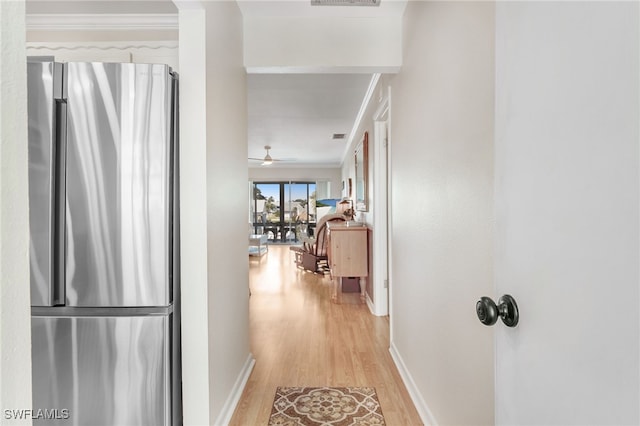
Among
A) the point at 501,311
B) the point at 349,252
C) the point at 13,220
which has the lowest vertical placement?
the point at 349,252

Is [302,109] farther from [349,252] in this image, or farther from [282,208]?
[282,208]

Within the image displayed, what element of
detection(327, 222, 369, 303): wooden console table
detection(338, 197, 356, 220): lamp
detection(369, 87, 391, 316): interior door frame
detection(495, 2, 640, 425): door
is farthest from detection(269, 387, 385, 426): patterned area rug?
detection(338, 197, 356, 220): lamp

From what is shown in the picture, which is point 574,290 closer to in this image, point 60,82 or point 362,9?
point 60,82

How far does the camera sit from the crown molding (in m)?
2.44

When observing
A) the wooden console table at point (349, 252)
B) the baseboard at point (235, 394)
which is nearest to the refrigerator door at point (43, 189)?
the baseboard at point (235, 394)

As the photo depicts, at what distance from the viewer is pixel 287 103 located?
443 centimetres

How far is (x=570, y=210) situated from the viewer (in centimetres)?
53

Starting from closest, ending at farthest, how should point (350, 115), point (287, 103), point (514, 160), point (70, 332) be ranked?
point (514, 160) < point (70, 332) < point (287, 103) < point (350, 115)

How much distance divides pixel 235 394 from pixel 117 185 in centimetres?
140

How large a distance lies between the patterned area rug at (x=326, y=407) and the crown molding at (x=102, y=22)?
2.68 meters

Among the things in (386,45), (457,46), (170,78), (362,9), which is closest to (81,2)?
(170,78)

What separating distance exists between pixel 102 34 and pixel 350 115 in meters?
3.16

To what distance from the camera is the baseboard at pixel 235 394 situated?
184cm

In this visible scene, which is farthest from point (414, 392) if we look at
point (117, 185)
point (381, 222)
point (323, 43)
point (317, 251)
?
point (317, 251)
